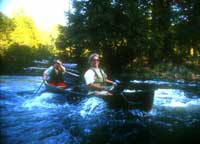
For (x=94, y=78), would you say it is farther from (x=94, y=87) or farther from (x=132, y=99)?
(x=132, y=99)

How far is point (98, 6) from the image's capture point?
6770mm

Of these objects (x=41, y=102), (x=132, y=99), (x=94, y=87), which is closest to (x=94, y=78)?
(x=94, y=87)

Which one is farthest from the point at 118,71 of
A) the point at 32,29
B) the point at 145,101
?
the point at 32,29

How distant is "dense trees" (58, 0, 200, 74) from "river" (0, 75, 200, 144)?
302 centimetres

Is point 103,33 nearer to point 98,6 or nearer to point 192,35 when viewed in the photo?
point 98,6

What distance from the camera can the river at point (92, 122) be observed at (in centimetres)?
167

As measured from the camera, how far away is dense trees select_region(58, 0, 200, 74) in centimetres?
603

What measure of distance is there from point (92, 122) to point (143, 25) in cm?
476

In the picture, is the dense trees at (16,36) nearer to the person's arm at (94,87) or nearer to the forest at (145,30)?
the person's arm at (94,87)

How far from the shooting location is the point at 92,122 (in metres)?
2.21

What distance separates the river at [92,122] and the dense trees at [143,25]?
3019 millimetres

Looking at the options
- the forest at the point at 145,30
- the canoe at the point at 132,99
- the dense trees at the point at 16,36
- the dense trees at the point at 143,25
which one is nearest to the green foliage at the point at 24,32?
the dense trees at the point at 16,36

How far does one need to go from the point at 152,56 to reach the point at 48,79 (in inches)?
107

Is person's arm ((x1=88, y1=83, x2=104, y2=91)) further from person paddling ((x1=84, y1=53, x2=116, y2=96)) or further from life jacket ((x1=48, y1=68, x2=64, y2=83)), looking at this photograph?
life jacket ((x1=48, y1=68, x2=64, y2=83))
